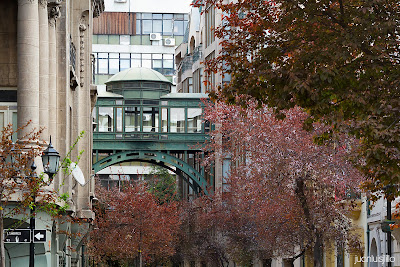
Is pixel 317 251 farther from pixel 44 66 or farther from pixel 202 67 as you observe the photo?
pixel 202 67

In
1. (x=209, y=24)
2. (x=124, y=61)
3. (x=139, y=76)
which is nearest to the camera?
(x=139, y=76)

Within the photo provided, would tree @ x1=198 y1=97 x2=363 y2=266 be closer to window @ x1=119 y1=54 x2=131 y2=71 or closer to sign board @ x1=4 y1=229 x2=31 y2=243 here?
sign board @ x1=4 y1=229 x2=31 y2=243

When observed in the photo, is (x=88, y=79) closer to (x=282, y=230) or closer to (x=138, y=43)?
(x=282, y=230)

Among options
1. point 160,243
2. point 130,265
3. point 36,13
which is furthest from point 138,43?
point 36,13

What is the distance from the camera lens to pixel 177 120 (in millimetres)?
71000

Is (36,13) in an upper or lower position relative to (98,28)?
lower

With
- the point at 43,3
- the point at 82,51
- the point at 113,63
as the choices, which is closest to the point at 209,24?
the point at 113,63

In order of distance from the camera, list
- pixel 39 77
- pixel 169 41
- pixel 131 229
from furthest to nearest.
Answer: pixel 169 41, pixel 131 229, pixel 39 77

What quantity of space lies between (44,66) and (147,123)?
4428 cm

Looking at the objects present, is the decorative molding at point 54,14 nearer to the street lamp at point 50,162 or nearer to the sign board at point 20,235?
the street lamp at point 50,162

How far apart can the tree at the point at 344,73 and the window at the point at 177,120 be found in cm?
5339

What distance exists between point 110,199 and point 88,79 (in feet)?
92.5

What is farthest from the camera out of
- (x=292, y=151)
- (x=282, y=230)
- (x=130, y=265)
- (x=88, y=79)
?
(x=130, y=265)

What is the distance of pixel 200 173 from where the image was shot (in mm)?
74062
